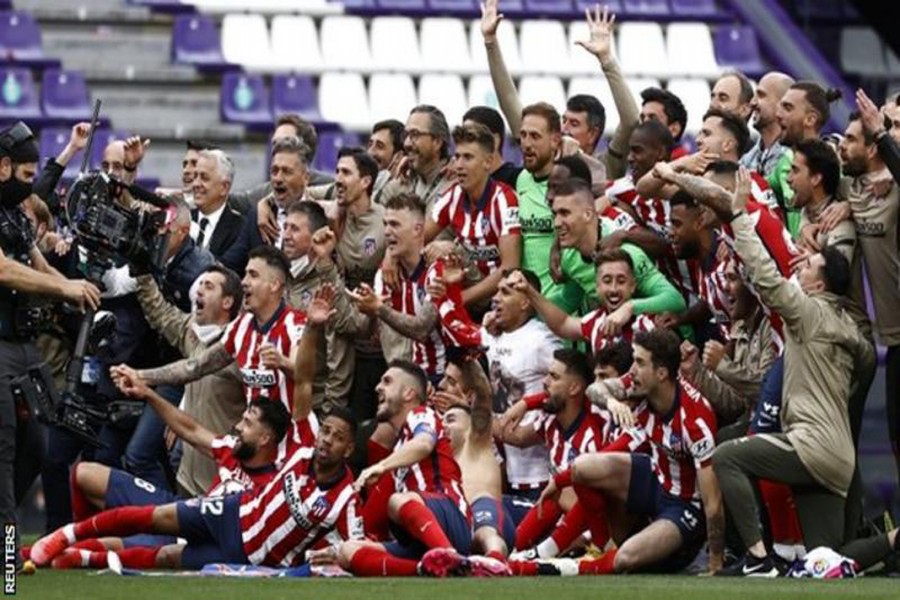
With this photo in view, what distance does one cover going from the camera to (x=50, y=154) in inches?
725

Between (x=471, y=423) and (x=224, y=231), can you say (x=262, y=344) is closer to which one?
(x=471, y=423)

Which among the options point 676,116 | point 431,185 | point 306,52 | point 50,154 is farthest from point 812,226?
point 306,52

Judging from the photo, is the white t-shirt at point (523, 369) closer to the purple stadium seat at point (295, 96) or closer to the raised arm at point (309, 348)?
the raised arm at point (309, 348)

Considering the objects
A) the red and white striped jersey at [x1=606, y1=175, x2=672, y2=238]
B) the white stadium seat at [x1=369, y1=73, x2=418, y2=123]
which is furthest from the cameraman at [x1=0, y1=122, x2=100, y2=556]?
the white stadium seat at [x1=369, y1=73, x2=418, y2=123]

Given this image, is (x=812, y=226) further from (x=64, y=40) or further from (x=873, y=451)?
(x=64, y=40)

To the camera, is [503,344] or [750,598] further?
[503,344]

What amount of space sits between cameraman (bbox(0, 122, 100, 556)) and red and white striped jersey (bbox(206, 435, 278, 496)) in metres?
1.00

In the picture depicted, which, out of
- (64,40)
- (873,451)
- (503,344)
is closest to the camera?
(503,344)

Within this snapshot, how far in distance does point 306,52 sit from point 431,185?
25.2ft

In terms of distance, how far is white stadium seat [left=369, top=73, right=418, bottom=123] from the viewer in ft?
66.3

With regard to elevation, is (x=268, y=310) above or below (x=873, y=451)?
above

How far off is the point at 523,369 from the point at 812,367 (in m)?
1.71

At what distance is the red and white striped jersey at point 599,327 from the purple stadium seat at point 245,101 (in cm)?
783

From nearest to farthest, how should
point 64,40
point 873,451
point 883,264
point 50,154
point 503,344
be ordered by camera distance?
point 883,264, point 503,344, point 873,451, point 50,154, point 64,40
